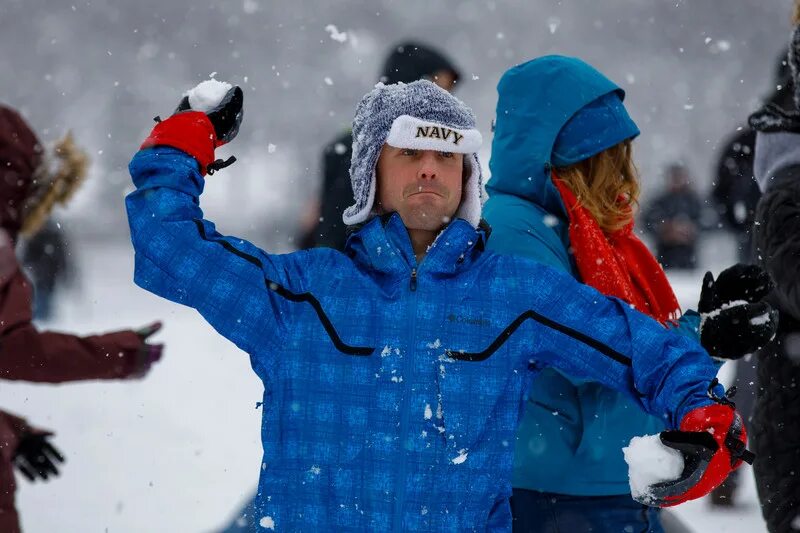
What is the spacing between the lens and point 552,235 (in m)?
2.46

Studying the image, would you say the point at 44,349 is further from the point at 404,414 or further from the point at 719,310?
the point at 719,310

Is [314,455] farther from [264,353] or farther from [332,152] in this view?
[332,152]

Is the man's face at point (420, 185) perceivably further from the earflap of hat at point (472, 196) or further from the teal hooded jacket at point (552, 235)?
the teal hooded jacket at point (552, 235)

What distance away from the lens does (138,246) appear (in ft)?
6.73

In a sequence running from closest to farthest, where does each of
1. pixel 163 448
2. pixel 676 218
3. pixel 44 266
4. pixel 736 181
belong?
pixel 736 181 → pixel 163 448 → pixel 676 218 → pixel 44 266

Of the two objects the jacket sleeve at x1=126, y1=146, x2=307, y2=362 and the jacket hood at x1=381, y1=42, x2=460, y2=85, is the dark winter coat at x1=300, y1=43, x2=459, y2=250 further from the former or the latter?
the jacket sleeve at x1=126, y1=146, x2=307, y2=362

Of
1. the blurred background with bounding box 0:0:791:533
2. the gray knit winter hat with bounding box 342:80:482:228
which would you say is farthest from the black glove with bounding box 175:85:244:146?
the blurred background with bounding box 0:0:791:533

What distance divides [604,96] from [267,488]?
132cm

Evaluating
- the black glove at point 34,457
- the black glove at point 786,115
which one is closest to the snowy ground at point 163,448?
the black glove at point 34,457

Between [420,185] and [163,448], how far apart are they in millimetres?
4288

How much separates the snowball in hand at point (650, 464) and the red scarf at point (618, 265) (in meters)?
0.51

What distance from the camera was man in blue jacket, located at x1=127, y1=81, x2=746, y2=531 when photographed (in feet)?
6.53

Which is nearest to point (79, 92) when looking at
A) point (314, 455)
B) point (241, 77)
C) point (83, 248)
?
point (241, 77)

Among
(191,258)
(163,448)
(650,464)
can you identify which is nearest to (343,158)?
(191,258)
